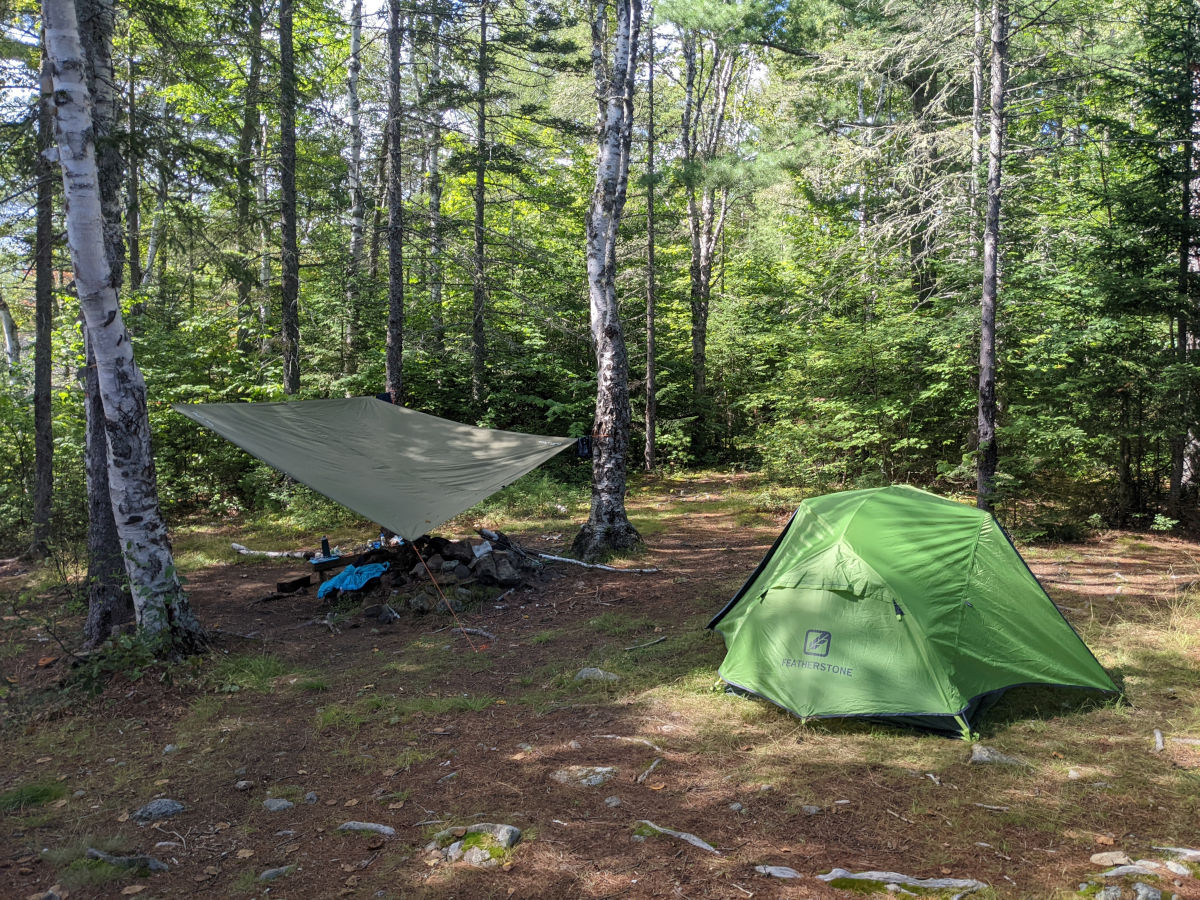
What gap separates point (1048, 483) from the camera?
32.4ft

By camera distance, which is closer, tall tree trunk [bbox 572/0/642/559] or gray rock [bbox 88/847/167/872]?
gray rock [bbox 88/847/167/872]

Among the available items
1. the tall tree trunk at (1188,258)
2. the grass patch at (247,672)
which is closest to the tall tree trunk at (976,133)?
the tall tree trunk at (1188,258)

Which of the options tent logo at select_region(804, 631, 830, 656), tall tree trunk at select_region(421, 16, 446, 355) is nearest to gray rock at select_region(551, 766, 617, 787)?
tent logo at select_region(804, 631, 830, 656)

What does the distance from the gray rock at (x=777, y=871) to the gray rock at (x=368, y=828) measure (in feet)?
5.20

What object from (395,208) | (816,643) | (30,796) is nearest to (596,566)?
(816,643)

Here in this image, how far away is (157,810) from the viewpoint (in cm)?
352

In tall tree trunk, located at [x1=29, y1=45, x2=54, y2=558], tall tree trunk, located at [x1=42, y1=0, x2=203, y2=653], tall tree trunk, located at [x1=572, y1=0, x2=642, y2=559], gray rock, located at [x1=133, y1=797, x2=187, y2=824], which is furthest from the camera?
tall tree trunk, located at [x1=29, y1=45, x2=54, y2=558]

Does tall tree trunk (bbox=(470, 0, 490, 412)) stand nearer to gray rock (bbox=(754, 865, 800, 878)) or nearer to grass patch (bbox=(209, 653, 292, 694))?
grass patch (bbox=(209, 653, 292, 694))

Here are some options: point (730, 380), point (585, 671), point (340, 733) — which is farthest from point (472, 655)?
point (730, 380)

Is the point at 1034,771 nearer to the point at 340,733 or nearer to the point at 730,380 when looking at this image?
the point at 340,733

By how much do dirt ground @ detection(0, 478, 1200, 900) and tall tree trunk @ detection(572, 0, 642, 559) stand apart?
2124mm

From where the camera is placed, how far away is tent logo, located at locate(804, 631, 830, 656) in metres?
4.40

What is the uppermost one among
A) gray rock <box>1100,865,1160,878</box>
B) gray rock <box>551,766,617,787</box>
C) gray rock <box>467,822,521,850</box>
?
gray rock <box>1100,865,1160,878</box>

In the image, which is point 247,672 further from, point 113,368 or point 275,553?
point 275,553
